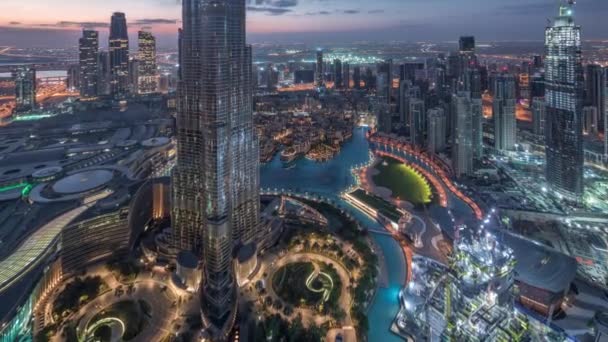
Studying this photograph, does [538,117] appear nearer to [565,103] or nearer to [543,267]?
[565,103]

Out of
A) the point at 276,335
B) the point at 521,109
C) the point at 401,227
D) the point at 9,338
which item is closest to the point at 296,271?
the point at 276,335

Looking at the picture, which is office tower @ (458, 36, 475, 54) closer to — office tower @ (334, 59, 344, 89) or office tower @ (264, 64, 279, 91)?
office tower @ (334, 59, 344, 89)

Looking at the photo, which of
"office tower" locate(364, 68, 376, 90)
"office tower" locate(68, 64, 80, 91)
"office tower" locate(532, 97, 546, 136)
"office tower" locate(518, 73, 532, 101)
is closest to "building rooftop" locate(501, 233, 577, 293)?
"office tower" locate(532, 97, 546, 136)

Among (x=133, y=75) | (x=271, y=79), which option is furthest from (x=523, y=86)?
(x=133, y=75)

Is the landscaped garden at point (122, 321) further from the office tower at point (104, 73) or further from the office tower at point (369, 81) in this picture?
the office tower at point (369, 81)

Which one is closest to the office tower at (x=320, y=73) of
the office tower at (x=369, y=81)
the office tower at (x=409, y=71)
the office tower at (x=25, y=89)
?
the office tower at (x=369, y=81)

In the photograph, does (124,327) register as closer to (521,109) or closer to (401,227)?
(401,227)
